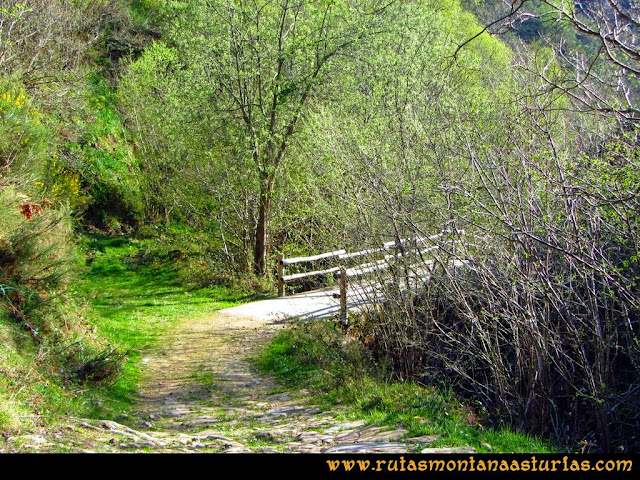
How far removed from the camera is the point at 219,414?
785 centimetres

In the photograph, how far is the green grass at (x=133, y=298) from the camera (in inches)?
365

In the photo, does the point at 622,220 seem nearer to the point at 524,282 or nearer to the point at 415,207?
the point at 524,282

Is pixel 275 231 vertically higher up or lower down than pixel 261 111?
lower down

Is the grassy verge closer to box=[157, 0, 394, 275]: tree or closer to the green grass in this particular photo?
the green grass

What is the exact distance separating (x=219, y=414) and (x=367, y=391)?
1.86 meters

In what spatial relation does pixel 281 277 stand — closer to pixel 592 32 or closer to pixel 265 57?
pixel 265 57

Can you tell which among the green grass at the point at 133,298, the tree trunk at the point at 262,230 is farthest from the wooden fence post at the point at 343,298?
the tree trunk at the point at 262,230

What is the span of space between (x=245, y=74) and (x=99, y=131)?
12.2 meters

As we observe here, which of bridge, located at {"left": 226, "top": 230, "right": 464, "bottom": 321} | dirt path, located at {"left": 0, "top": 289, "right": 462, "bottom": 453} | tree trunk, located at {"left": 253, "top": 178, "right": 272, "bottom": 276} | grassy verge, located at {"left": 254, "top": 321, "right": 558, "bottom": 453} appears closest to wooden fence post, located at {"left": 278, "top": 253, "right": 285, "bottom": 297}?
tree trunk, located at {"left": 253, "top": 178, "right": 272, "bottom": 276}

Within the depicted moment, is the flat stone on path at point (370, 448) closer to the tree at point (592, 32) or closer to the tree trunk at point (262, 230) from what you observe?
the tree at point (592, 32)

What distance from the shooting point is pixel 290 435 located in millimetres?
6516

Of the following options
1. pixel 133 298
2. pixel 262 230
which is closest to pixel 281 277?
pixel 262 230

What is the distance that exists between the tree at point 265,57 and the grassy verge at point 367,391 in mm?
5641

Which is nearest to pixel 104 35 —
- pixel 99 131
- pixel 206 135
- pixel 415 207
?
pixel 99 131
